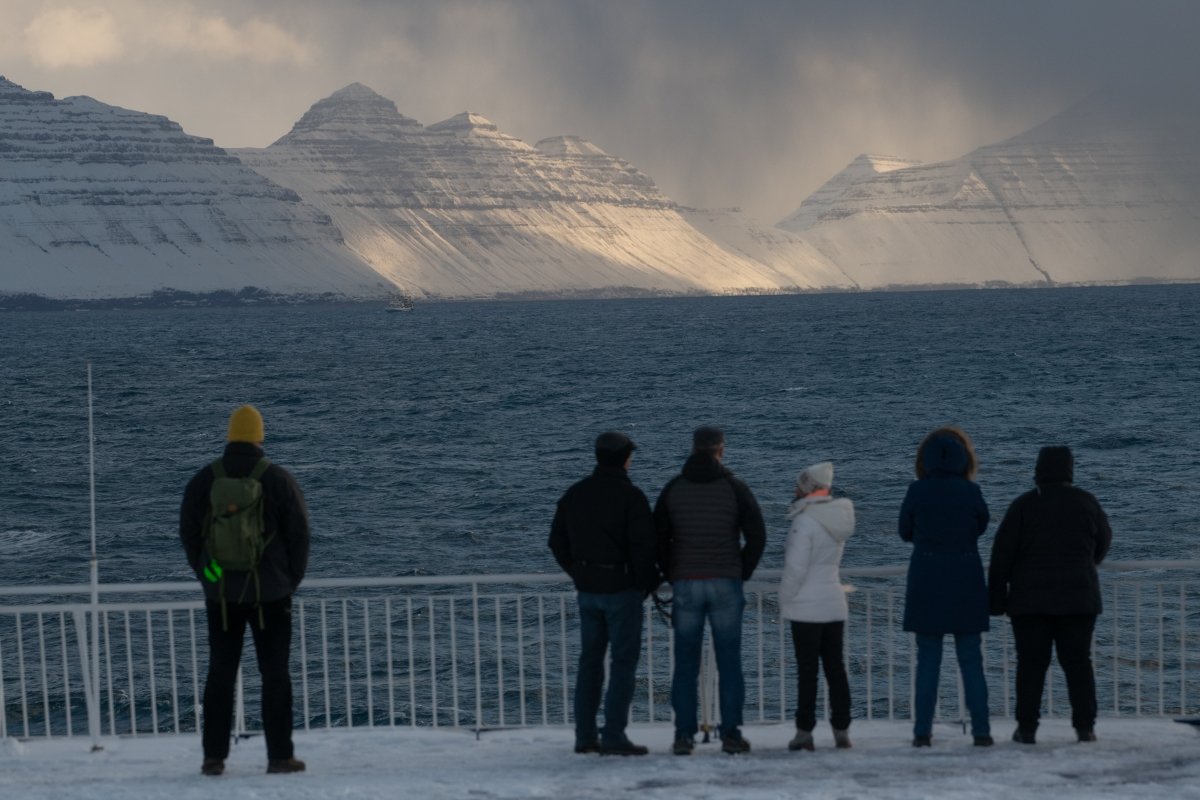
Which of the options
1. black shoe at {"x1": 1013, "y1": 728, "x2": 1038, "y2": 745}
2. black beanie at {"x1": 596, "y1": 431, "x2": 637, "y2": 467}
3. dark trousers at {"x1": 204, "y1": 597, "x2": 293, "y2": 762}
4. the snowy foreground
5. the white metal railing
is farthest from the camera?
the white metal railing

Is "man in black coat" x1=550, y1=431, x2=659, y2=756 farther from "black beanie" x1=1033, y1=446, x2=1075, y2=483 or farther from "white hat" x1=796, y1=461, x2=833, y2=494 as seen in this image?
"black beanie" x1=1033, y1=446, x2=1075, y2=483

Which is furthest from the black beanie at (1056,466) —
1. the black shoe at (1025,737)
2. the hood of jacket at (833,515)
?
the black shoe at (1025,737)

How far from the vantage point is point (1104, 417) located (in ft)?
214

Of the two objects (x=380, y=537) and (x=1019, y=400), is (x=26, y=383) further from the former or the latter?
(x=380, y=537)

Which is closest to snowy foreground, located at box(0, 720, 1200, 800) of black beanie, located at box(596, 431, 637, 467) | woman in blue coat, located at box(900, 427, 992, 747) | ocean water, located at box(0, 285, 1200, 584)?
woman in blue coat, located at box(900, 427, 992, 747)

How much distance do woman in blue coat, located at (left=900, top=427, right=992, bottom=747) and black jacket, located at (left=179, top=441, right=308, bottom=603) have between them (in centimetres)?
346

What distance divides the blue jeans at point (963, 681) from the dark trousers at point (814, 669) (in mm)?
444

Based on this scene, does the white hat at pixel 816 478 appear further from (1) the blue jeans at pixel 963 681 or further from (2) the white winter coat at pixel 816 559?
(1) the blue jeans at pixel 963 681

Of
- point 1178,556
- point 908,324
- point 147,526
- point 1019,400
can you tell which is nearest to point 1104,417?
point 1019,400

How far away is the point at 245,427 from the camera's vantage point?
8.65 meters

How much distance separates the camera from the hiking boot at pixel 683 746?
922 cm

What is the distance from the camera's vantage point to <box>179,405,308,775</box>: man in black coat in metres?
8.73

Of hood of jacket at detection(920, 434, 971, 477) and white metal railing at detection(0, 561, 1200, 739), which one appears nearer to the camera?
hood of jacket at detection(920, 434, 971, 477)

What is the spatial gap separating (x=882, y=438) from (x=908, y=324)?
105 metres
